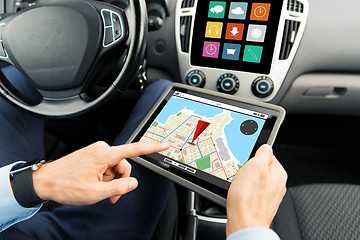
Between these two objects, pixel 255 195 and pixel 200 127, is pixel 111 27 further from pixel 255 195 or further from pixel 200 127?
pixel 255 195

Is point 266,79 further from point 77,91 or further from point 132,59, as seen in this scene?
point 77,91

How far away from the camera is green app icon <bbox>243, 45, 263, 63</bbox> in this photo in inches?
31.9

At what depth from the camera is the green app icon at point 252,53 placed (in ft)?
2.66

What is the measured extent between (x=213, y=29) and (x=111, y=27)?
31cm

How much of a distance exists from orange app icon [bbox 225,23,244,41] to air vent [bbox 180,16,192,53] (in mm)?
139

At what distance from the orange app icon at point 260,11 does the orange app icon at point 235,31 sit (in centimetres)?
4

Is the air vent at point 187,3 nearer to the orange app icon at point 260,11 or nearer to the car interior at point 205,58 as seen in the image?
the car interior at point 205,58

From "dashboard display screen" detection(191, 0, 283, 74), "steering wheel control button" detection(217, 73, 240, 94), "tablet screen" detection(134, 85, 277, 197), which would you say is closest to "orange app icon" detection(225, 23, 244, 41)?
"dashboard display screen" detection(191, 0, 283, 74)

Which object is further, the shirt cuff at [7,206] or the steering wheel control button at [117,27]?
the steering wheel control button at [117,27]

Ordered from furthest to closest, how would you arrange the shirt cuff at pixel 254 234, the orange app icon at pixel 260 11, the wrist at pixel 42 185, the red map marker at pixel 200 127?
the orange app icon at pixel 260 11, the red map marker at pixel 200 127, the wrist at pixel 42 185, the shirt cuff at pixel 254 234

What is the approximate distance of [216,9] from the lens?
0.83 m

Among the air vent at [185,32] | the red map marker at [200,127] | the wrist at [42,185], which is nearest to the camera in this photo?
the wrist at [42,185]

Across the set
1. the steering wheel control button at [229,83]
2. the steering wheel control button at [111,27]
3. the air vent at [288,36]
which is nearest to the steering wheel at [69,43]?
the steering wheel control button at [111,27]

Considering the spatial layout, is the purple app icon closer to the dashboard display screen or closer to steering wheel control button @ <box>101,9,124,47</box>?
the dashboard display screen
